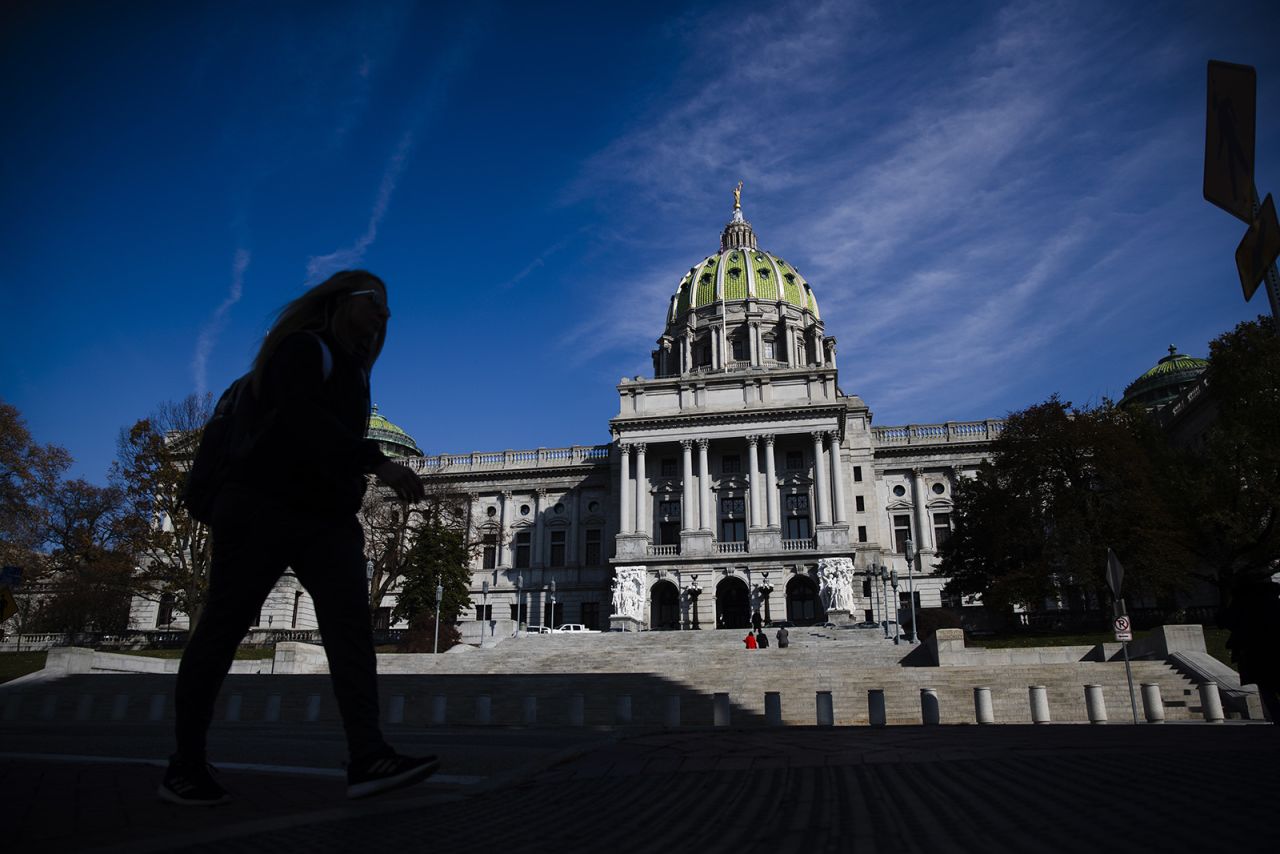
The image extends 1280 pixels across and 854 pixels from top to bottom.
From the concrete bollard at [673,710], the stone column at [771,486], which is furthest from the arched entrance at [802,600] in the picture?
the concrete bollard at [673,710]

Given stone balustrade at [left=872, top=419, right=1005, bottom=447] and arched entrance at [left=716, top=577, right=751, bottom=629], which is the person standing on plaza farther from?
stone balustrade at [left=872, top=419, right=1005, bottom=447]

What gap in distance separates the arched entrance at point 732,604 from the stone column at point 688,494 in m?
4.47

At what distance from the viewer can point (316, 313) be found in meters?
4.73

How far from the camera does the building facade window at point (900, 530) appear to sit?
64444 mm

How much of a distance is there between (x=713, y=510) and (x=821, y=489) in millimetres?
7596

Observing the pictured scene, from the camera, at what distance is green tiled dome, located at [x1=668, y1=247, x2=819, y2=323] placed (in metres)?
87.8

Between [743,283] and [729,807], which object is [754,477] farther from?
[729,807]

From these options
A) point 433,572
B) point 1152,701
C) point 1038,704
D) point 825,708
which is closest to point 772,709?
point 825,708

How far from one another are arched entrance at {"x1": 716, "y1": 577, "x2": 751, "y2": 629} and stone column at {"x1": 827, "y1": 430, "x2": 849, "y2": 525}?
767 cm

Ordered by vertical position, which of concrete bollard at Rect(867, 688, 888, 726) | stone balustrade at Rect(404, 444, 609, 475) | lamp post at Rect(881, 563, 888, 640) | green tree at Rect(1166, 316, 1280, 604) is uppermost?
stone balustrade at Rect(404, 444, 609, 475)

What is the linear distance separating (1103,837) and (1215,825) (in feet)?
1.39

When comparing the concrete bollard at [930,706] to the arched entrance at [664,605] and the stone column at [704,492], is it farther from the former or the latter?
the stone column at [704,492]

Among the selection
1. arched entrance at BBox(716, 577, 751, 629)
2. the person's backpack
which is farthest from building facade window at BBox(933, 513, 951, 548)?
the person's backpack

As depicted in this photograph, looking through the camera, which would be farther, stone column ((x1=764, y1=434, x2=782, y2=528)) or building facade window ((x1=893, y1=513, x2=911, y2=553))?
building facade window ((x1=893, y1=513, x2=911, y2=553))
